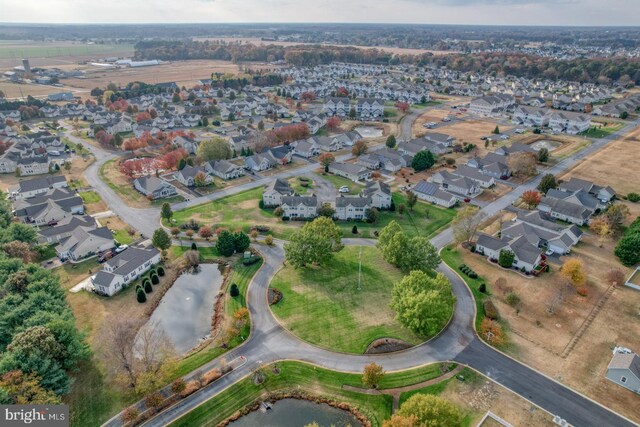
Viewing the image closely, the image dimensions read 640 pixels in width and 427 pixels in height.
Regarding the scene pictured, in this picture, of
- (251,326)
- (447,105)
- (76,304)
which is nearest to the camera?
(251,326)

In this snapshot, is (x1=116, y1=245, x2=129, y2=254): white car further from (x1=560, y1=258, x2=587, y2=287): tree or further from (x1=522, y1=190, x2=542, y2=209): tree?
(x1=522, y1=190, x2=542, y2=209): tree

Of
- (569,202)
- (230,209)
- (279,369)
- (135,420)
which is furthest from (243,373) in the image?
(569,202)

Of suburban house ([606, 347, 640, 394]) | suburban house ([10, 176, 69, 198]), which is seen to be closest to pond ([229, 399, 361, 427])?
suburban house ([606, 347, 640, 394])

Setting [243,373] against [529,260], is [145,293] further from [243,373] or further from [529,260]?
[529,260]

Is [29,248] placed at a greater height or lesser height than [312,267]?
greater

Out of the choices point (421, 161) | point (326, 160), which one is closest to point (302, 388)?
point (326, 160)

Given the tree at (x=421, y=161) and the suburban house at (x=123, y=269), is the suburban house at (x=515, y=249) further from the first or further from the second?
the suburban house at (x=123, y=269)

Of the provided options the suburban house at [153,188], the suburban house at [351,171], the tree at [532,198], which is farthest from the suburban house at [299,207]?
the tree at [532,198]
